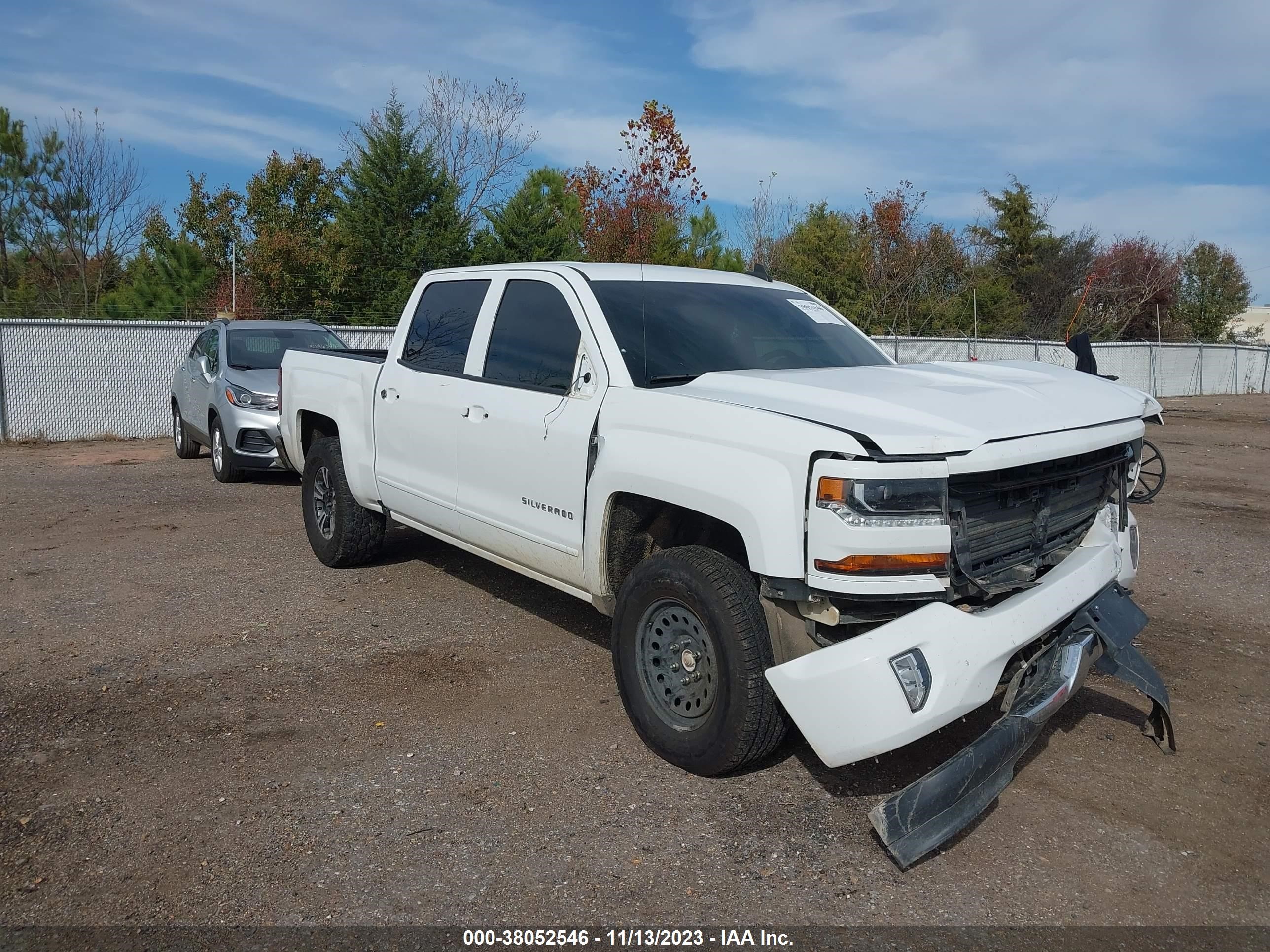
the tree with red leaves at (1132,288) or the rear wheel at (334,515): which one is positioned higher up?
the tree with red leaves at (1132,288)

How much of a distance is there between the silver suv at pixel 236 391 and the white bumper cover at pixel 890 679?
24.7ft

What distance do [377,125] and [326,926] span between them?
28.8 meters

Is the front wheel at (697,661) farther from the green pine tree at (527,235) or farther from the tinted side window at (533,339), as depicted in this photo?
the green pine tree at (527,235)

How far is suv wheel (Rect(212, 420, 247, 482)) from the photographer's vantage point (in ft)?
34.1

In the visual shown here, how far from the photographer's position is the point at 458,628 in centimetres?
566

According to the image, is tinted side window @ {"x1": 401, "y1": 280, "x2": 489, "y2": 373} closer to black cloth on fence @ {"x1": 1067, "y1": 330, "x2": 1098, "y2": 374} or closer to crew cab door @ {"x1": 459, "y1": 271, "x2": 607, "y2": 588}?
crew cab door @ {"x1": 459, "y1": 271, "x2": 607, "y2": 588}

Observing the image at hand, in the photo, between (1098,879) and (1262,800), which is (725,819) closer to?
(1098,879)

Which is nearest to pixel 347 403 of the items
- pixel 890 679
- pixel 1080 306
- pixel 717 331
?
pixel 717 331

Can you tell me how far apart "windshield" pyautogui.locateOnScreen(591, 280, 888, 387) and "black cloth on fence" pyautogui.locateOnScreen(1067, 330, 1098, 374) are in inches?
466

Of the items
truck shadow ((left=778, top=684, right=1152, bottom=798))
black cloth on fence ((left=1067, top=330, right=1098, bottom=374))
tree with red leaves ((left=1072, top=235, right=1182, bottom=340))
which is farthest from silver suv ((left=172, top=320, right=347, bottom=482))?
tree with red leaves ((left=1072, top=235, right=1182, bottom=340))

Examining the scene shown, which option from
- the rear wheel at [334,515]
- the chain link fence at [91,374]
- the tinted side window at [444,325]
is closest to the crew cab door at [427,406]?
the tinted side window at [444,325]

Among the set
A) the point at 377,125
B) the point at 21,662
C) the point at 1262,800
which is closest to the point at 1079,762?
the point at 1262,800

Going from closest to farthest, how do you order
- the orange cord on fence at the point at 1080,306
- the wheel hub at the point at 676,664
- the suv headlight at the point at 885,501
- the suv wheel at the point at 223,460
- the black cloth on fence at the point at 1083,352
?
the suv headlight at the point at 885,501, the wheel hub at the point at 676,664, the suv wheel at the point at 223,460, the black cloth on fence at the point at 1083,352, the orange cord on fence at the point at 1080,306

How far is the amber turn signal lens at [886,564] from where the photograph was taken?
3.23 m
